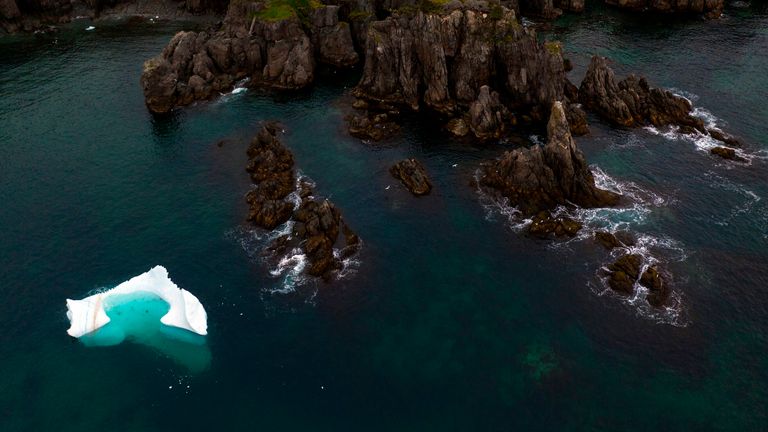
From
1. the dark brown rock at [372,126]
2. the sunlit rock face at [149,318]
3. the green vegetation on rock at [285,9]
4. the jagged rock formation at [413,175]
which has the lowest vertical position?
the sunlit rock face at [149,318]

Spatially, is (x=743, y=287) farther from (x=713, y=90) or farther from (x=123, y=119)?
(x=123, y=119)

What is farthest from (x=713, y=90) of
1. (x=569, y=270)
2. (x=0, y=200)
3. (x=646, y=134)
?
(x=0, y=200)

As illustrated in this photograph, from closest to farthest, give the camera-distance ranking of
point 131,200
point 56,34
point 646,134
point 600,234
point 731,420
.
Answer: point 731,420 → point 600,234 → point 131,200 → point 646,134 → point 56,34

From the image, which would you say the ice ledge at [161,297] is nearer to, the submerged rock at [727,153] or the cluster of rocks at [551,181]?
the cluster of rocks at [551,181]

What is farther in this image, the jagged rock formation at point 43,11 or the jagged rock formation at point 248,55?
the jagged rock formation at point 43,11

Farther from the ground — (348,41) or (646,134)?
(348,41)

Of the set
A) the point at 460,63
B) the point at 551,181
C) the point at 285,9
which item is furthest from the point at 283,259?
the point at 285,9

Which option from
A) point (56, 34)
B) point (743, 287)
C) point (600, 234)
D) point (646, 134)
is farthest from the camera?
point (56, 34)

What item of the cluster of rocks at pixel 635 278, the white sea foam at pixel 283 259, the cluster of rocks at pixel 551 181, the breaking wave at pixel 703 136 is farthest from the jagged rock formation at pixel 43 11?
the cluster of rocks at pixel 635 278
